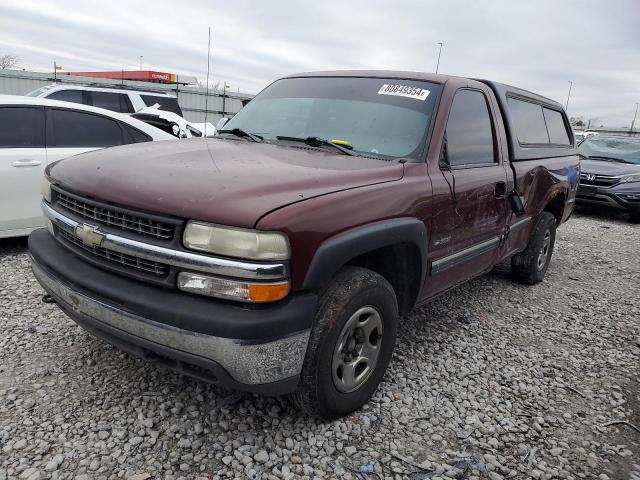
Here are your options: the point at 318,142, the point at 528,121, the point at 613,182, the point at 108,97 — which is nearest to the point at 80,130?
the point at 318,142

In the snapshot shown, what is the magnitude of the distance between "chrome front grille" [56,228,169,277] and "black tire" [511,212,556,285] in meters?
3.77

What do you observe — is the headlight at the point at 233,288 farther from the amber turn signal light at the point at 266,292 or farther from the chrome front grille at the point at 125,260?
the chrome front grille at the point at 125,260

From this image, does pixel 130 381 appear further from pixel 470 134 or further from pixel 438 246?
pixel 470 134

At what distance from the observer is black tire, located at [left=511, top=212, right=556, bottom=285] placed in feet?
15.6

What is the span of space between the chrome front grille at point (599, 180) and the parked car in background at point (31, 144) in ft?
29.1

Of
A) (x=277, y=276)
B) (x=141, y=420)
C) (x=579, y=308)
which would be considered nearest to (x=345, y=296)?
(x=277, y=276)

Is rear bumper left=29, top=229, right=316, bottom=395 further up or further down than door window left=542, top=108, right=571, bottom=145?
further down

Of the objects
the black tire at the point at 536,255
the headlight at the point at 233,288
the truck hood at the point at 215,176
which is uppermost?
the truck hood at the point at 215,176

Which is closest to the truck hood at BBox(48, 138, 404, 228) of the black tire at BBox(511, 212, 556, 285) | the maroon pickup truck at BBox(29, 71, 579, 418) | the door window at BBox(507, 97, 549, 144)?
the maroon pickup truck at BBox(29, 71, 579, 418)

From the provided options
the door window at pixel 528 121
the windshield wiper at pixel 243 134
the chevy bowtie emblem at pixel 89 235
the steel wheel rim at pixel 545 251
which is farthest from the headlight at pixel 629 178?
the chevy bowtie emblem at pixel 89 235

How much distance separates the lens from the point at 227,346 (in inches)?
75.2

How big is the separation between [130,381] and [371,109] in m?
2.13

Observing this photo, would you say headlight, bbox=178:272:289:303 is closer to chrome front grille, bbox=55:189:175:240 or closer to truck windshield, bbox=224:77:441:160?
chrome front grille, bbox=55:189:175:240

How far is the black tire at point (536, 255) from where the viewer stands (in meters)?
4.77
